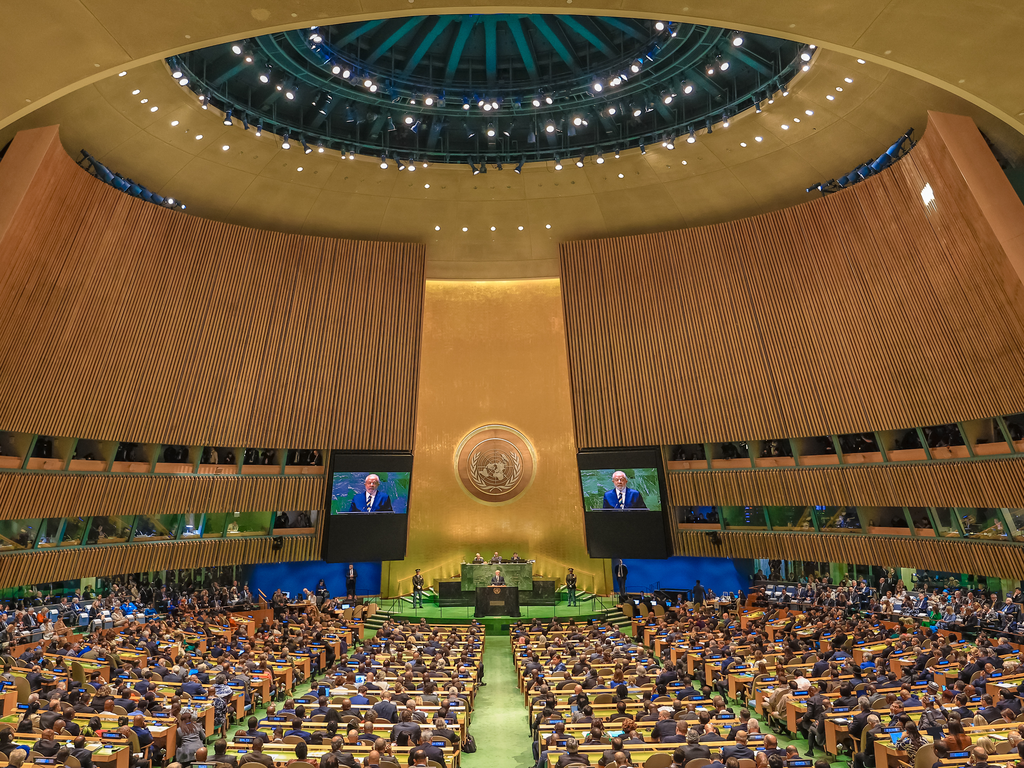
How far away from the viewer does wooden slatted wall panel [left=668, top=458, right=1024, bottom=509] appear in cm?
1400

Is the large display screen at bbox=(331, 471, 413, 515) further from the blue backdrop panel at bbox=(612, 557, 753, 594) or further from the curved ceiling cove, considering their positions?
the curved ceiling cove

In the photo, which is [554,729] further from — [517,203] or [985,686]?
[517,203]

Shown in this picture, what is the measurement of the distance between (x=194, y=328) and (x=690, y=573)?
15.6m

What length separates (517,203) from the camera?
20.1m

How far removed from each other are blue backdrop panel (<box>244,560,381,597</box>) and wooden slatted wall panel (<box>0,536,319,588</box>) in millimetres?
2684

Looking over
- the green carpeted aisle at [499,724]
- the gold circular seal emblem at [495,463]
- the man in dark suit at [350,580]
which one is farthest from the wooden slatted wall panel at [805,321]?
the man in dark suit at [350,580]

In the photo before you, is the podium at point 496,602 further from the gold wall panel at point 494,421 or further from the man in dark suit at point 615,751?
the man in dark suit at point 615,751

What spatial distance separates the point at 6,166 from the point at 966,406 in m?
18.2

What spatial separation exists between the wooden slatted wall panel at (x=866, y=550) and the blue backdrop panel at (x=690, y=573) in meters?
3.24

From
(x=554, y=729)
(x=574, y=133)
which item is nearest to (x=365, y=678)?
(x=554, y=729)

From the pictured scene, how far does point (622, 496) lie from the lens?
63.6 feet

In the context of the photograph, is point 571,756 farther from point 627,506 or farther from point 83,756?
point 627,506

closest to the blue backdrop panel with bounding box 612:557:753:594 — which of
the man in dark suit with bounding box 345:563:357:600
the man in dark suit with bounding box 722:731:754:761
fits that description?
the man in dark suit with bounding box 345:563:357:600

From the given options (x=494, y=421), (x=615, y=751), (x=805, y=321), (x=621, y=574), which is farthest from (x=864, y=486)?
(x=615, y=751)
